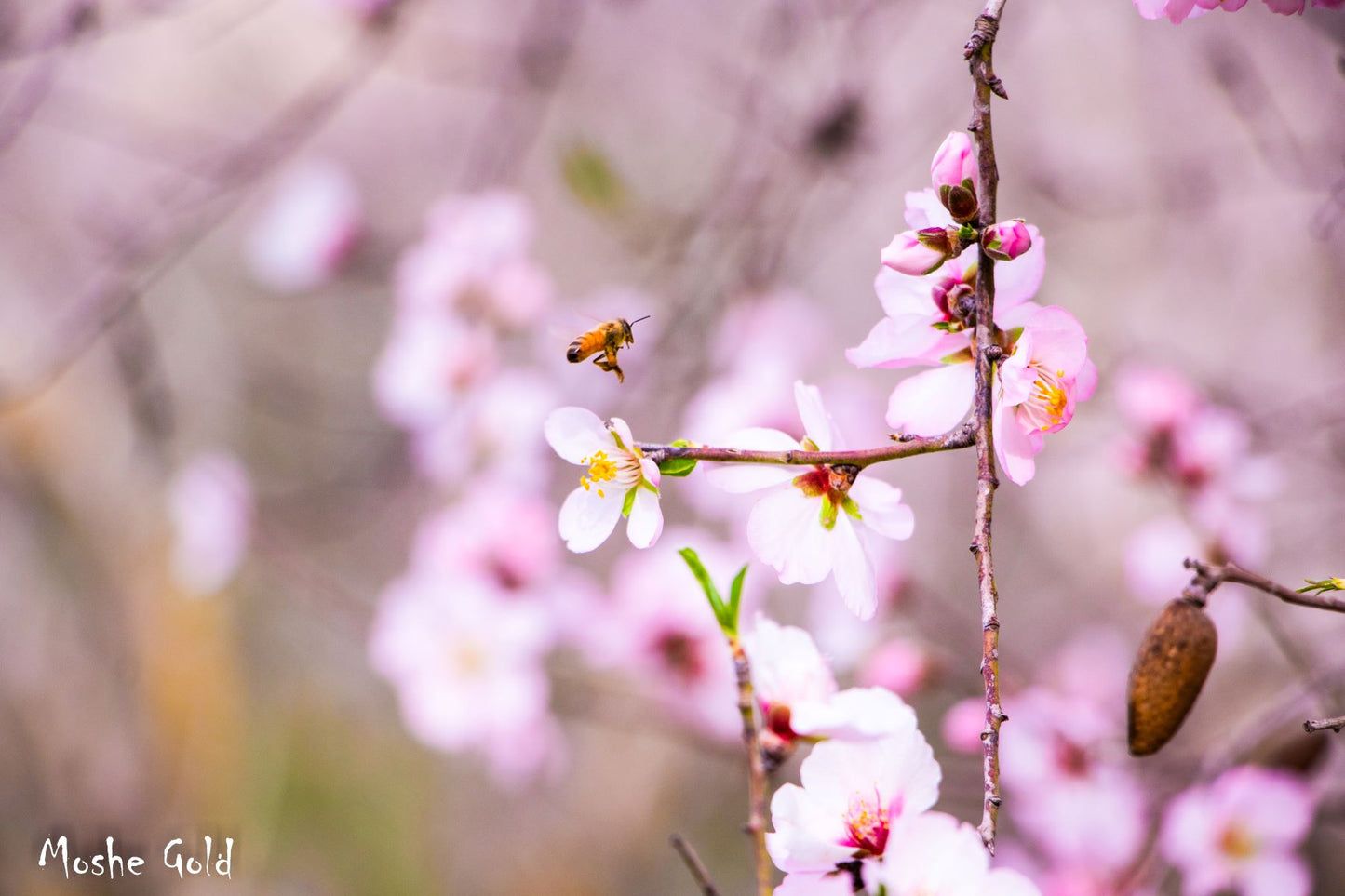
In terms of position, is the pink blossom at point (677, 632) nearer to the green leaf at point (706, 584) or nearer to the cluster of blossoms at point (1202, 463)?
the cluster of blossoms at point (1202, 463)

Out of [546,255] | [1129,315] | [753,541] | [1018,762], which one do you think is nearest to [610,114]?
[546,255]

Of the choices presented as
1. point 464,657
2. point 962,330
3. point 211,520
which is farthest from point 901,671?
point 211,520

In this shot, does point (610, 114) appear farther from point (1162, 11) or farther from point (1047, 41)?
point (1162, 11)

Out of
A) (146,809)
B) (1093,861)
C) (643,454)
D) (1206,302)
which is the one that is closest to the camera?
(643,454)

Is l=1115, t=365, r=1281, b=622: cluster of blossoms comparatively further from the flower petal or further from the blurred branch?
the blurred branch

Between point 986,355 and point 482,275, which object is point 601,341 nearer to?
point 986,355

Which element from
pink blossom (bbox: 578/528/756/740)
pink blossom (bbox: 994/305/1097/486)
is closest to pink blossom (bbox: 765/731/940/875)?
pink blossom (bbox: 994/305/1097/486)
